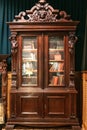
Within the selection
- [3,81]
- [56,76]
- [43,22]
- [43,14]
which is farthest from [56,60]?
[3,81]

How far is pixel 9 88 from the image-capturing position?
5.55 m

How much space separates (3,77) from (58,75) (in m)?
1.13

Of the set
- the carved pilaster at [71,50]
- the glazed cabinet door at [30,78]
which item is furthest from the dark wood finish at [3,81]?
the carved pilaster at [71,50]

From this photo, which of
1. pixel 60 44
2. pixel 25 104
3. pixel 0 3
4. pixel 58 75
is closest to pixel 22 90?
pixel 25 104

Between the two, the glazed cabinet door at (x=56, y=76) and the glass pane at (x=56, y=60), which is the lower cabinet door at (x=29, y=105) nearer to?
the glazed cabinet door at (x=56, y=76)

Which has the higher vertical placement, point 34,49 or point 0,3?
point 0,3

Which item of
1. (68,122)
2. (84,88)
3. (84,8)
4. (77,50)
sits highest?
(84,8)

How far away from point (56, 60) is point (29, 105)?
1042mm

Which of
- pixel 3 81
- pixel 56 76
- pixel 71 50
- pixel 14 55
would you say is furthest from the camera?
pixel 3 81

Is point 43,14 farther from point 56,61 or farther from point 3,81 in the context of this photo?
point 3,81

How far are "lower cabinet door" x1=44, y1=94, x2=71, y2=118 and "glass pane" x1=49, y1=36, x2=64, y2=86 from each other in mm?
299

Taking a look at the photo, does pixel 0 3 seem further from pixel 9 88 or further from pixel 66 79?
pixel 66 79

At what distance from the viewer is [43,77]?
518 cm

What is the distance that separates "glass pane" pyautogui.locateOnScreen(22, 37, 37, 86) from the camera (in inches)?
208
